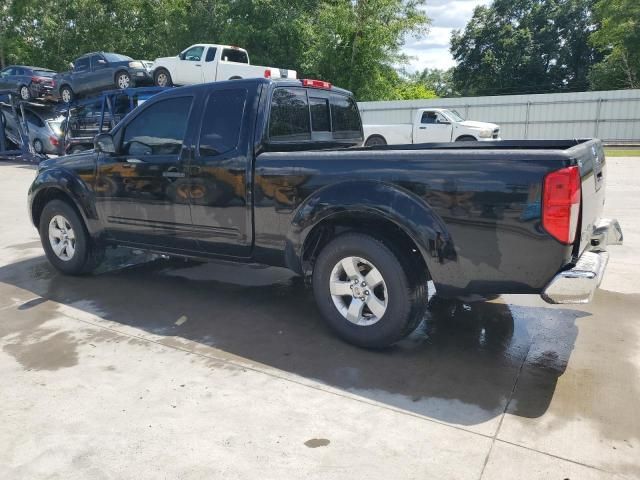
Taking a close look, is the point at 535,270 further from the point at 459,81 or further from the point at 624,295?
the point at 459,81

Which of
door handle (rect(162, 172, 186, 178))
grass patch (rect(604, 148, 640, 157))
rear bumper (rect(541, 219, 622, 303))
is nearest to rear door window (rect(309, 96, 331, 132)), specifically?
door handle (rect(162, 172, 186, 178))

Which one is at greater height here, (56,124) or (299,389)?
(56,124)

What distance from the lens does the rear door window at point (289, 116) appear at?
4516 mm

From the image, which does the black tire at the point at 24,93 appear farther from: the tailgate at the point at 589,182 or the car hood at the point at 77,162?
the tailgate at the point at 589,182

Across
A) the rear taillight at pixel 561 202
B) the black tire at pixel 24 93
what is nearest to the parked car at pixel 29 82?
the black tire at pixel 24 93

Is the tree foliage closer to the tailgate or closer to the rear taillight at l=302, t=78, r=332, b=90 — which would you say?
the rear taillight at l=302, t=78, r=332, b=90

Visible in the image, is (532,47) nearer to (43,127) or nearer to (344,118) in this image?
(43,127)

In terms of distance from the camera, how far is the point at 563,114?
85.7 ft

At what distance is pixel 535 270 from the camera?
10.6 ft

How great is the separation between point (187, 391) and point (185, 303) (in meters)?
1.75

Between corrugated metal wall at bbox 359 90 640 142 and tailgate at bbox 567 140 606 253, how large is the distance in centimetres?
2355

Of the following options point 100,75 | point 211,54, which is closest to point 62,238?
point 211,54

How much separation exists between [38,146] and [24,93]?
1898 millimetres

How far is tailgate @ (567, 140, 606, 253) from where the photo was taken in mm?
3271
